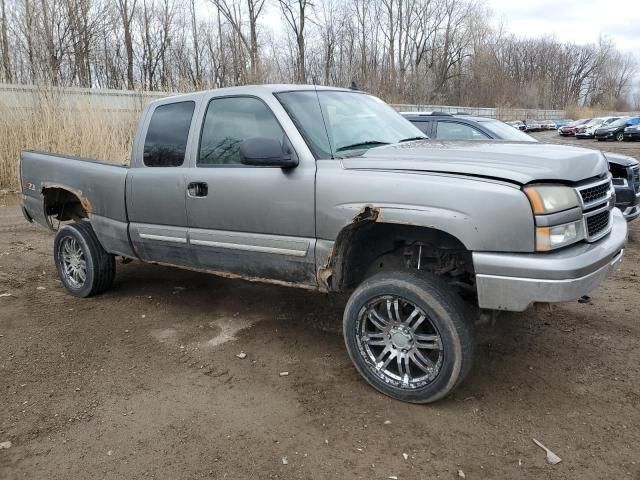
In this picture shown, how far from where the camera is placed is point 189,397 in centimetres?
336

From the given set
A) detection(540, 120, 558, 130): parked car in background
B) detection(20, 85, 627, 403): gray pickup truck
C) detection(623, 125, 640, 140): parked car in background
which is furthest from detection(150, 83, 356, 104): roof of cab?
detection(540, 120, 558, 130): parked car in background

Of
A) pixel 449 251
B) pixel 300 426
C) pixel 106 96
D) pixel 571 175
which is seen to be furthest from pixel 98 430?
pixel 106 96

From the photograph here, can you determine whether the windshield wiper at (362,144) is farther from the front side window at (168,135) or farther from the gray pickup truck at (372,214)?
the front side window at (168,135)

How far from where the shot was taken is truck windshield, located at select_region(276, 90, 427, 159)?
11.9 feet

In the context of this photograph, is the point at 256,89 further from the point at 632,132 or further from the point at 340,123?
the point at 632,132

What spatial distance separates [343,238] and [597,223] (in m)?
1.52

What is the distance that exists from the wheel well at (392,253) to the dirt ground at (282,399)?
569mm

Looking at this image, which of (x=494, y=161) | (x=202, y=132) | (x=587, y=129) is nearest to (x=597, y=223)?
(x=494, y=161)

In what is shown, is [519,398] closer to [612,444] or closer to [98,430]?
[612,444]

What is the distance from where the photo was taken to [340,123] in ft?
12.7

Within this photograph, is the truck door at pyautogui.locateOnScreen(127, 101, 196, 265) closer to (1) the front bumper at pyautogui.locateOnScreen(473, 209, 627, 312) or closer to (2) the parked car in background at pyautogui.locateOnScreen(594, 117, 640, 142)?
(1) the front bumper at pyautogui.locateOnScreen(473, 209, 627, 312)

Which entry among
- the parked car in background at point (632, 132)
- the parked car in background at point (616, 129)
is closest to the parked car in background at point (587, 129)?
the parked car in background at point (616, 129)

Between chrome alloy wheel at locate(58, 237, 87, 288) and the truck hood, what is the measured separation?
3.18 metres

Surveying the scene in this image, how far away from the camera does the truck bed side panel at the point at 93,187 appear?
4.67 metres
